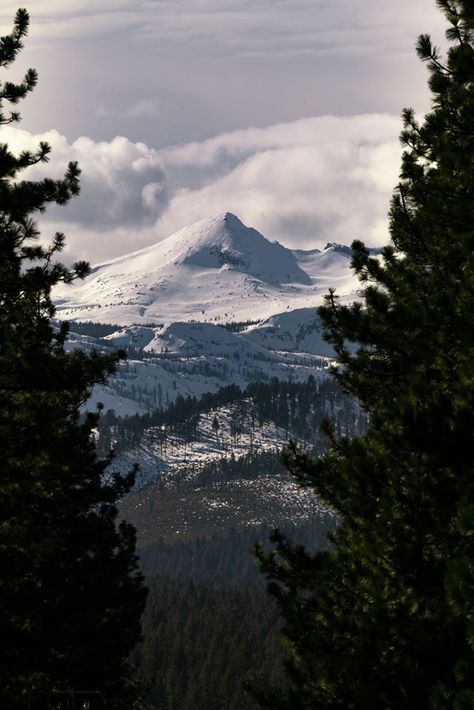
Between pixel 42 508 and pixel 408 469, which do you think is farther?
pixel 42 508

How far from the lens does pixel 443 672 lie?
13375 mm

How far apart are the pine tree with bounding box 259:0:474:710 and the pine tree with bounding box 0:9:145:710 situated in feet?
15.9

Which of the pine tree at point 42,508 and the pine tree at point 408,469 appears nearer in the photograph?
the pine tree at point 408,469

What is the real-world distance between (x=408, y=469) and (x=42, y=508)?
7.66 meters

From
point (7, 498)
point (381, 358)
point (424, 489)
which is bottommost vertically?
point (7, 498)

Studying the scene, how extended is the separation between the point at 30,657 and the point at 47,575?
7.55ft

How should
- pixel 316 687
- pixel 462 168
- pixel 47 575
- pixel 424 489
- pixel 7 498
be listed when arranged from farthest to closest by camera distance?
1. pixel 47 575
2. pixel 7 498
3. pixel 316 687
4. pixel 462 168
5. pixel 424 489

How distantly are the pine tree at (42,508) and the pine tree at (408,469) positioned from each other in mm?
4861

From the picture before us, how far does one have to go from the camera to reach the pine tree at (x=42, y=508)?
1706 centimetres

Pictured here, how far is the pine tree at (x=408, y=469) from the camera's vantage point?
41.0ft

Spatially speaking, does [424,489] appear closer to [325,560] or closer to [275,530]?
[325,560]

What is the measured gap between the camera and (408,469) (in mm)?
14023

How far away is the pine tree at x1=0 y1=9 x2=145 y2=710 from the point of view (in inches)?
672

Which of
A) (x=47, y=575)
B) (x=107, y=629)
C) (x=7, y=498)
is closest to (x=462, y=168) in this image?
(x=7, y=498)
